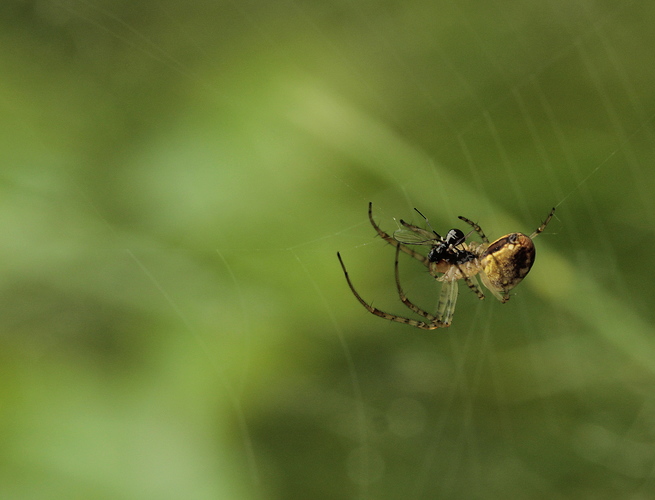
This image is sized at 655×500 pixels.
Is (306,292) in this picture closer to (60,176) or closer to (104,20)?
(60,176)

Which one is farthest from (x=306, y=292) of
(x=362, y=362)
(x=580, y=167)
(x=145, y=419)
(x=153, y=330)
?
(x=580, y=167)

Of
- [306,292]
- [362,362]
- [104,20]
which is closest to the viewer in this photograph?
[306,292]

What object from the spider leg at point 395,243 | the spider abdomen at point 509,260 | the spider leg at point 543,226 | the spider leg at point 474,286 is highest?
the spider leg at point 395,243

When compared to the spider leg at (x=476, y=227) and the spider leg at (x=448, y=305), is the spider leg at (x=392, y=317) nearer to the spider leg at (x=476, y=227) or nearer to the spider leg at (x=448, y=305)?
the spider leg at (x=448, y=305)

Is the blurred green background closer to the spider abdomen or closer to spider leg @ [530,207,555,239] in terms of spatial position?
spider leg @ [530,207,555,239]

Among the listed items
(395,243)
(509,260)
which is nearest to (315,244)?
(395,243)

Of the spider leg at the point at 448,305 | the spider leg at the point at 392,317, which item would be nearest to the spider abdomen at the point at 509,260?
the spider leg at the point at 448,305

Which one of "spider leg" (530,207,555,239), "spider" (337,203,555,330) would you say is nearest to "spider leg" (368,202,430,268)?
"spider" (337,203,555,330)
